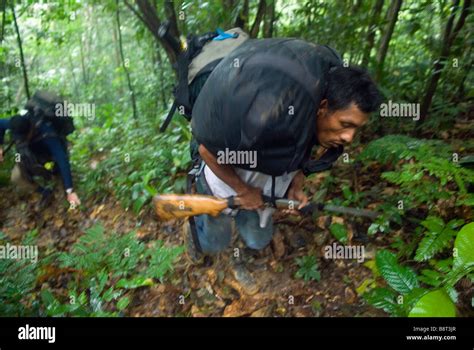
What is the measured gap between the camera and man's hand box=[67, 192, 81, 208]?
3.31 meters

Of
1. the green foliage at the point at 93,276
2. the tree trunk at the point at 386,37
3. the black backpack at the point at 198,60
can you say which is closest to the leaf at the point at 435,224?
the black backpack at the point at 198,60

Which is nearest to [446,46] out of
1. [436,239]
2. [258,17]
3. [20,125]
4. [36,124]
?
[258,17]

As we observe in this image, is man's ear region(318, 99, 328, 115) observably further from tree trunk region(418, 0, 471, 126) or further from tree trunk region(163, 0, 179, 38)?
tree trunk region(163, 0, 179, 38)

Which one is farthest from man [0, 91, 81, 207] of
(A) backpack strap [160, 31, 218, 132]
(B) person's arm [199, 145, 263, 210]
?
(B) person's arm [199, 145, 263, 210]

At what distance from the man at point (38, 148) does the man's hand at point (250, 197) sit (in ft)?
6.30

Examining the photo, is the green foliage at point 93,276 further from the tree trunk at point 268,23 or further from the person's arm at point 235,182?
the tree trunk at point 268,23

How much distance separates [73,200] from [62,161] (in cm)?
37

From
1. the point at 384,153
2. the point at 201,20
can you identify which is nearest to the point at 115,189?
the point at 201,20

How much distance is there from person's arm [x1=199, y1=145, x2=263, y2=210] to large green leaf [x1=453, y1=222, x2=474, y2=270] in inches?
41.2

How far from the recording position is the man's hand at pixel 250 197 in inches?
82.8
